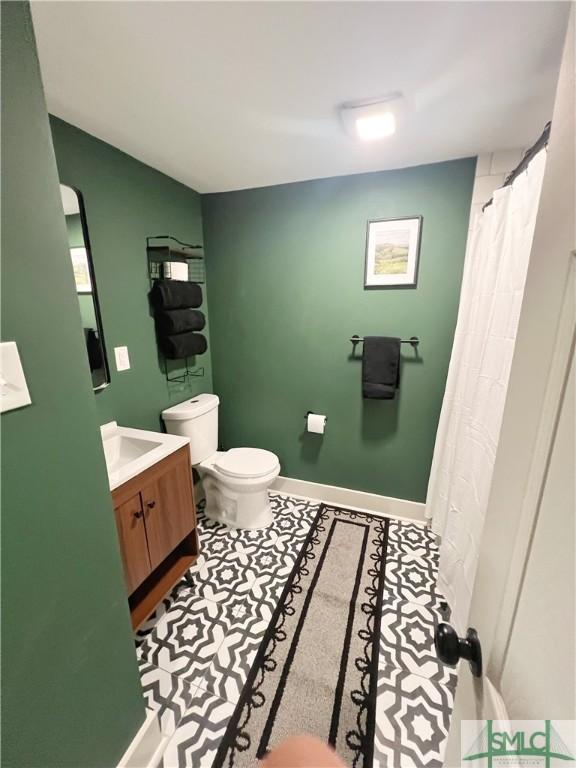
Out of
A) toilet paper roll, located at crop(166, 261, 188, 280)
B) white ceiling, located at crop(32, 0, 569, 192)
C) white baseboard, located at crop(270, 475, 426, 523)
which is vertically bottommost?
white baseboard, located at crop(270, 475, 426, 523)

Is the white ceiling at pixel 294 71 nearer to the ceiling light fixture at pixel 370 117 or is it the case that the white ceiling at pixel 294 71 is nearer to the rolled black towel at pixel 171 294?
the ceiling light fixture at pixel 370 117

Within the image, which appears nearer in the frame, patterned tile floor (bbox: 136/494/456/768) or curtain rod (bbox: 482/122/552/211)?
curtain rod (bbox: 482/122/552/211)

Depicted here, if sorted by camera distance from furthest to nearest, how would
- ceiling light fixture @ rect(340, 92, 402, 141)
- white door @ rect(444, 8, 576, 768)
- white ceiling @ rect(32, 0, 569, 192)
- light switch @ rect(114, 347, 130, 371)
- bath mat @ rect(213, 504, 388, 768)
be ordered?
1. light switch @ rect(114, 347, 130, 371)
2. ceiling light fixture @ rect(340, 92, 402, 141)
3. bath mat @ rect(213, 504, 388, 768)
4. white ceiling @ rect(32, 0, 569, 192)
5. white door @ rect(444, 8, 576, 768)

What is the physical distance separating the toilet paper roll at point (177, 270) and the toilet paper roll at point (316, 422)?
1.27 meters

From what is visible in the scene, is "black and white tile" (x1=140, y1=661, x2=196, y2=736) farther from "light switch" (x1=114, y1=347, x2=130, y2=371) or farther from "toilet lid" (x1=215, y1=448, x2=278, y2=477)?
"light switch" (x1=114, y1=347, x2=130, y2=371)

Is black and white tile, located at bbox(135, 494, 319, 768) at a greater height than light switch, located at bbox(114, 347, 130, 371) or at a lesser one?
lesser

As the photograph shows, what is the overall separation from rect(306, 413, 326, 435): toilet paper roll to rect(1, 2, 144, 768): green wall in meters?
1.50

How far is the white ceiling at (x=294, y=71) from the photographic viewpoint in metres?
0.84

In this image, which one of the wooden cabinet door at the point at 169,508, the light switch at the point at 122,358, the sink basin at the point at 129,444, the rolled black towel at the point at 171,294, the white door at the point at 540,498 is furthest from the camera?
the rolled black towel at the point at 171,294

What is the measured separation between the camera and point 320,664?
50.0 inches

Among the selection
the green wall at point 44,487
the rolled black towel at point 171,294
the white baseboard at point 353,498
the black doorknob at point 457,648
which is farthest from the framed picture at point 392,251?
the black doorknob at point 457,648

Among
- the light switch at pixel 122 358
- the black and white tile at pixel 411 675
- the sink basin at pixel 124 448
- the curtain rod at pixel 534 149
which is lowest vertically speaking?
the black and white tile at pixel 411 675

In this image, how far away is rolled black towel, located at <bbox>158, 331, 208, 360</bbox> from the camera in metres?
1.86

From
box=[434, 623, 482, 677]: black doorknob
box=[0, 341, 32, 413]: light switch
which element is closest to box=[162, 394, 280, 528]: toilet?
box=[0, 341, 32, 413]: light switch
